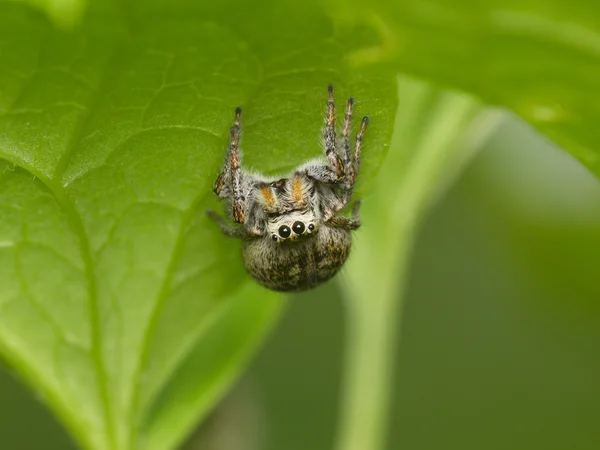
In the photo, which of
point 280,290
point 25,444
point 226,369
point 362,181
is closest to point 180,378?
point 226,369

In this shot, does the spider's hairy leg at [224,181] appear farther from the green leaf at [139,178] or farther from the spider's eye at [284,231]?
the spider's eye at [284,231]

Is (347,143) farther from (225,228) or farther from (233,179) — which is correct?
(225,228)

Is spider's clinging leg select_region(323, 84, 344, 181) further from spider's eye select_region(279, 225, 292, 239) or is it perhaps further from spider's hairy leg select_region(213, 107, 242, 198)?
spider's eye select_region(279, 225, 292, 239)

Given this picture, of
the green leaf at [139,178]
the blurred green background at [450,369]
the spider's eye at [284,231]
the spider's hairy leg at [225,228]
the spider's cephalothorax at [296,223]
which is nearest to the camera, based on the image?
the green leaf at [139,178]

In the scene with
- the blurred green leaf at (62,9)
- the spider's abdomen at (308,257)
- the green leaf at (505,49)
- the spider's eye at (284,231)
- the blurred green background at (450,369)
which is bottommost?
the blurred green leaf at (62,9)

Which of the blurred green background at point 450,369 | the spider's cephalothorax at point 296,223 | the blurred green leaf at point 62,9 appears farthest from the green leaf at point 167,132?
the blurred green background at point 450,369

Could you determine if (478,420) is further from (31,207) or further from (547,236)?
(31,207)
